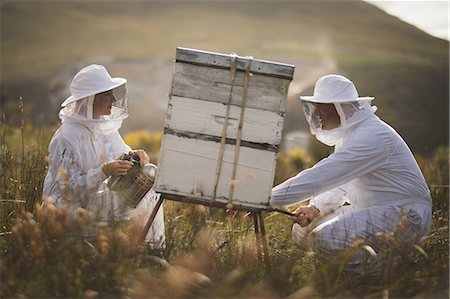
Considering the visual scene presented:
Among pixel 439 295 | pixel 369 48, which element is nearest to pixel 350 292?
pixel 439 295

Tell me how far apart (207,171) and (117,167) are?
63 cm

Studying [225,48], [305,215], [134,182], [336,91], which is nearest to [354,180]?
[305,215]

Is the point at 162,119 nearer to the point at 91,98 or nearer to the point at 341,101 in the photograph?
the point at 91,98

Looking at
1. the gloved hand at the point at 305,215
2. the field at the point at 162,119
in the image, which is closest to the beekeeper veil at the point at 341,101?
the gloved hand at the point at 305,215

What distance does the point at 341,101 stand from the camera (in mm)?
4484

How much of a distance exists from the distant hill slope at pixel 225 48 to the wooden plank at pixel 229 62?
8928mm

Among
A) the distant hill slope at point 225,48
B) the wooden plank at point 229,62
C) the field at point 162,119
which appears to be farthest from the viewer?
the distant hill slope at point 225,48

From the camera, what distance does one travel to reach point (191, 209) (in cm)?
541

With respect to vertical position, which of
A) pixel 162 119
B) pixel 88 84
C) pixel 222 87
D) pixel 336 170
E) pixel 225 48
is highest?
pixel 225 48

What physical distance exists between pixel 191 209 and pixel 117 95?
1.17 m

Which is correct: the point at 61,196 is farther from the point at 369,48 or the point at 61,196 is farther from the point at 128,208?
the point at 369,48

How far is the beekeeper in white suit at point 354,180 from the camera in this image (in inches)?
172

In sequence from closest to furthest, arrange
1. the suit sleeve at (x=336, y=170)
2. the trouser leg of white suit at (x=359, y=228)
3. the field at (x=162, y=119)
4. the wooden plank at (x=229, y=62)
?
the field at (x=162, y=119), the wooden plank at (x=229, y=62), the suit sleeve at (x=336, y=170), the trouser leg of white suit at (x=359, y=228)

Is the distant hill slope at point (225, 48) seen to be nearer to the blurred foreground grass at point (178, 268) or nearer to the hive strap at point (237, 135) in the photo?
the blurred foreground grass at point (178, 268)
